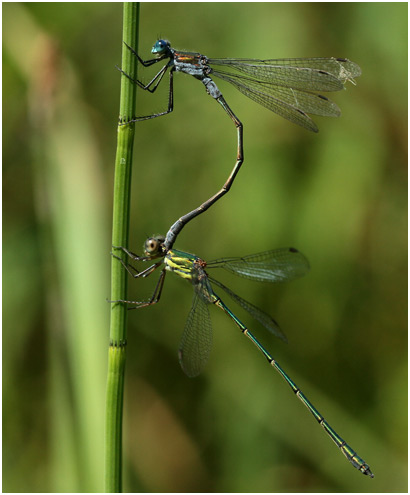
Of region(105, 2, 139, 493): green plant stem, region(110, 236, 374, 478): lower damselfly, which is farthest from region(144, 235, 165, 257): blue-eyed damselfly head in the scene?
region(105, 2, 139, 493): green plant stem

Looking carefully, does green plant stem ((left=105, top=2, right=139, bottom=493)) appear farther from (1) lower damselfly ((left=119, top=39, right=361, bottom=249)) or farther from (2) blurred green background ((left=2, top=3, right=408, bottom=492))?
(2) blurred green background ((left=2, top=3, right=408, bottom=492))

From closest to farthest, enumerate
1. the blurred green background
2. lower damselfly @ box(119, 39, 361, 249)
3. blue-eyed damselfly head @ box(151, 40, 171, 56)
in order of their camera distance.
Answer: blue-eyed damselfly head @ box(151, 40, 171, 56), lower damselfly @ box(119, 39, 361, 249), the blurred green background

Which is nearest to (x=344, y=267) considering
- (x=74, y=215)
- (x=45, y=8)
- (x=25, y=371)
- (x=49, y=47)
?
(x=74, y=215)

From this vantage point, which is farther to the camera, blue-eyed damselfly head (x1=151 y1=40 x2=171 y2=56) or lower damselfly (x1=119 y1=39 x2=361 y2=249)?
lower damselfly (x1=119 y1=39 x2=361 y2=249)

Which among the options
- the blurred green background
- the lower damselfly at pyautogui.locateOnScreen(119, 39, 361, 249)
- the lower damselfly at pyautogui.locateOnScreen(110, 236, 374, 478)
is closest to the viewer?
the lower damselfly at pyautogui.locateOnScreen(110, 236, 374, 478)

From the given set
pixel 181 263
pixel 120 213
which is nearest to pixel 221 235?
pixel 181 263

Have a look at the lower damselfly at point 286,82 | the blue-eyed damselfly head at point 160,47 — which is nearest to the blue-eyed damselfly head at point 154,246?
the lower damselfly at point 286,82
